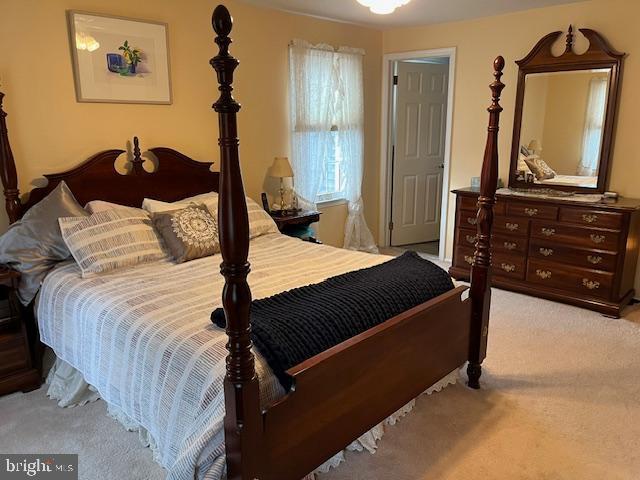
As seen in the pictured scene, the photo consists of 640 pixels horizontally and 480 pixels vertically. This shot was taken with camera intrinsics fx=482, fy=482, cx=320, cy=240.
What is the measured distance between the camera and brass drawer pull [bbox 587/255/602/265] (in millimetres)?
3615

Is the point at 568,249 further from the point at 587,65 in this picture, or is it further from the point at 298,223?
the point at 298,223

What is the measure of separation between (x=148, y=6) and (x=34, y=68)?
0.90 m

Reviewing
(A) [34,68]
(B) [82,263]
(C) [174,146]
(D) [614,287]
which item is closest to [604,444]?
(D) [614,287]

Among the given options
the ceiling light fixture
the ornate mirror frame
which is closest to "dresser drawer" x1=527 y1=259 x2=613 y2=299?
the ornate mirror frame

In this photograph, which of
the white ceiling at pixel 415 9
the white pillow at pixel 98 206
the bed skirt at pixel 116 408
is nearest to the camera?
the bed skirt at pixel 116 408

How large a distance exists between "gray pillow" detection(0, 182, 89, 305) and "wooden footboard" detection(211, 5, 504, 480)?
1770 millimetres

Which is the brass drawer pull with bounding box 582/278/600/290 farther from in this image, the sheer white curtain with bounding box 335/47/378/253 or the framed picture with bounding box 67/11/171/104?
the framed picture with bounding box 67/11/171/104

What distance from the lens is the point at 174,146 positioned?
142 inches

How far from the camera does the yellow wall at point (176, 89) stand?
9.40 ft

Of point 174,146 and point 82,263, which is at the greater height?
point 174,146

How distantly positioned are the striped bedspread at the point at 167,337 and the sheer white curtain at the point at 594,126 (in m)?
2.25

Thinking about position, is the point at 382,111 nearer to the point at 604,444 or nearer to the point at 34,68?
the point at 34,68

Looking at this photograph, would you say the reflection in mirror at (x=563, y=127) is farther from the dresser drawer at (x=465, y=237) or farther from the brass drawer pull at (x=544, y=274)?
the brass drawer pull at (x=544, y=274)

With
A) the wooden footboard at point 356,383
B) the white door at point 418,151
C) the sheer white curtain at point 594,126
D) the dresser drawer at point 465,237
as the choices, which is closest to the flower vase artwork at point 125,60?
the wooden footboard at point 356,383
